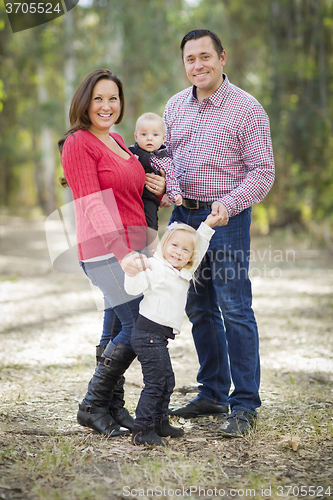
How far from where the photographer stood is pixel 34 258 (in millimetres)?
11828

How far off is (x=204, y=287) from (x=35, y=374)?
1.87 m

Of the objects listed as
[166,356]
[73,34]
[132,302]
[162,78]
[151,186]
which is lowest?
[166,356]

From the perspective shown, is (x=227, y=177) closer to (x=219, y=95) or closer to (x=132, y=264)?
(x=219, y=95)

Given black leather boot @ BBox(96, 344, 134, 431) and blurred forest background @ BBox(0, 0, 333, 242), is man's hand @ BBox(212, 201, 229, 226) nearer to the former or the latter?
black leather boot @ BBox(96, 344, 134, 431)

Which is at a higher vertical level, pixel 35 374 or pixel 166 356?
pixel 166 356

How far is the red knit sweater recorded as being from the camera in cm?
282

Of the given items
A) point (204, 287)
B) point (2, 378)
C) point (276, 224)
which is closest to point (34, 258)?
point (276, 224)

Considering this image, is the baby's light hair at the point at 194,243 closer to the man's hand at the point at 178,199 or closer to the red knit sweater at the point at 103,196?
the red knit sweater at the point at 103,196

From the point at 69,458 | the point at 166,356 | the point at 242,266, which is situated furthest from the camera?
the point at 242,266

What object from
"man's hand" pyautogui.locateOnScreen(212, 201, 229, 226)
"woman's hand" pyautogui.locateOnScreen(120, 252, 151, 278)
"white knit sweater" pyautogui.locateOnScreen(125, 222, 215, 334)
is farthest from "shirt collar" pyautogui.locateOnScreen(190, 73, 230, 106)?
"woman's hand" pyautogui.locateOnScreen(120, 252, 151, 278)

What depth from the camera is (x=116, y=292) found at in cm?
301

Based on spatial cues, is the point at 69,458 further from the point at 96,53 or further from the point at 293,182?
the point at 96,53

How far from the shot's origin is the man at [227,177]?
3.28 m

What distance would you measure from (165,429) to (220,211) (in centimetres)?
137
